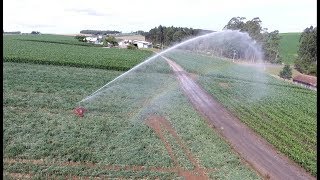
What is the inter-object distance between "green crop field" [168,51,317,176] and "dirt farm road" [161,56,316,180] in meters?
0.57

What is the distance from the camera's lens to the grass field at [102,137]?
603 inches

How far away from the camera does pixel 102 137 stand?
18.9 metres

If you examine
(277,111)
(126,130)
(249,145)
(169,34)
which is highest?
(169,34)

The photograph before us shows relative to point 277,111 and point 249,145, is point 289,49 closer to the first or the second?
point 277,111

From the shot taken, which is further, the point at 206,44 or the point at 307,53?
the point at 206,44

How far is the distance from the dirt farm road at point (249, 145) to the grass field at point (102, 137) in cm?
76

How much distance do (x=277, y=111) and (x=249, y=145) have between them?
11.3 meters

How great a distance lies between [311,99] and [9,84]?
30.3 m

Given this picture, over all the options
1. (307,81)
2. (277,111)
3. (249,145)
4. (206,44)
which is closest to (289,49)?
(206,44)

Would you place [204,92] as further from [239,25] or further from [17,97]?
[239,25]

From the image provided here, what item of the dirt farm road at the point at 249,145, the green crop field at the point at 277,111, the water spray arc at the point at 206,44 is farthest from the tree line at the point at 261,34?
the dirt farm road at the point at 249,145

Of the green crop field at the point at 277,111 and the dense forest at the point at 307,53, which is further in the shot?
the dense forest at the point at 307,53

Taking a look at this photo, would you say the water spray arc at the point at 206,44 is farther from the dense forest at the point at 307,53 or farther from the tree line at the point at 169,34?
the dense forest at the point at 307,53

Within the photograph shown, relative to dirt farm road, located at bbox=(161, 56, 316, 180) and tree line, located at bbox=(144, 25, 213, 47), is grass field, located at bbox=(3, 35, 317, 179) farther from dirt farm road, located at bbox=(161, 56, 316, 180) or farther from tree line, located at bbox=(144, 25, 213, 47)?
tree line, located at bbox=(144, 25, 213, 47)
